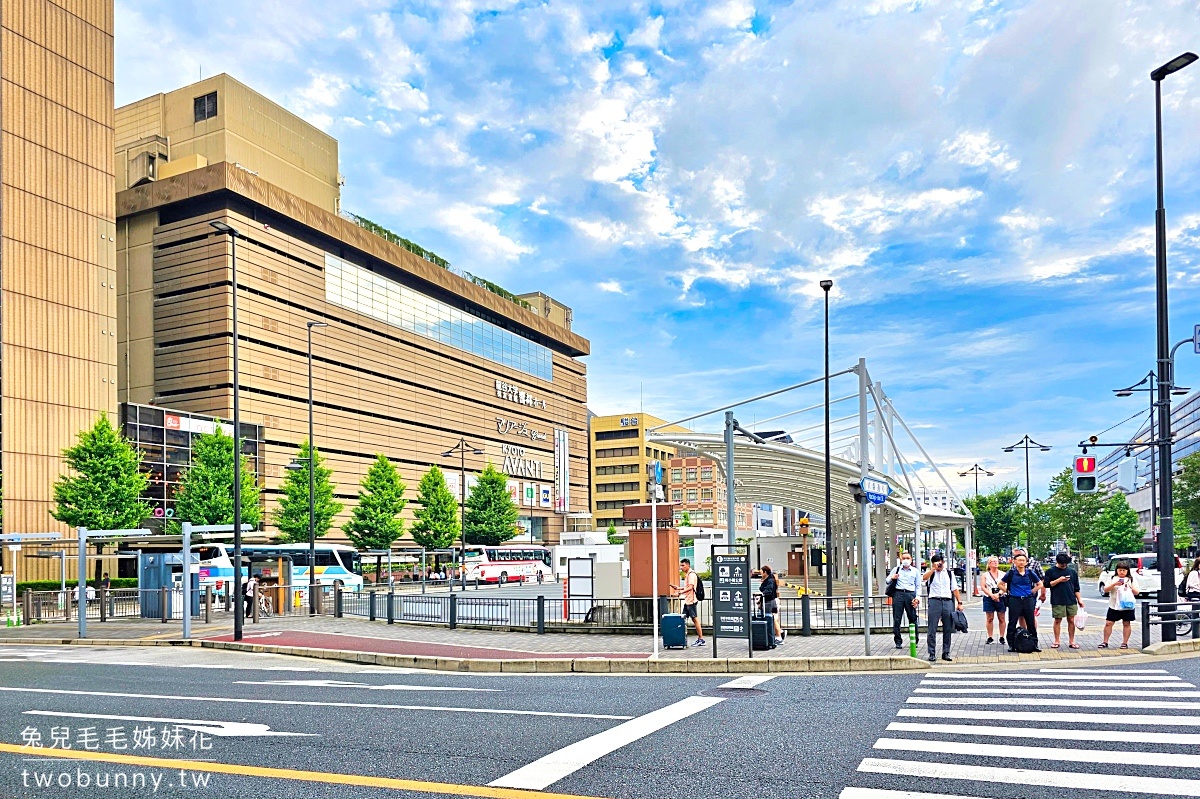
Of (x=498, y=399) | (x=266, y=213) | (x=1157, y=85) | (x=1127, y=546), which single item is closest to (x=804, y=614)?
(x=1157, y=85)

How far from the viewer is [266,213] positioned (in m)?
71.7

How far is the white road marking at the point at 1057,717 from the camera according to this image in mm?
9602

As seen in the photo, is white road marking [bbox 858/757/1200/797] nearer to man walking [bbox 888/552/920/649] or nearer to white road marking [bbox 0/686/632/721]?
white road marking [bbox 0/686/632/721]

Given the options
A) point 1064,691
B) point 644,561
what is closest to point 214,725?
point 1064,691

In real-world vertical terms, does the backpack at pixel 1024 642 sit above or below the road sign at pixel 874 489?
below

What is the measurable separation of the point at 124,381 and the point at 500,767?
72295mm

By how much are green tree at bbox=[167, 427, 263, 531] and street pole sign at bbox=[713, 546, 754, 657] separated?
1642 inches

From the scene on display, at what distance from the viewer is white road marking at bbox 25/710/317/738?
374 inches

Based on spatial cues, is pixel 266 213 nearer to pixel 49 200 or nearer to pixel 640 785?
pixel 49 200

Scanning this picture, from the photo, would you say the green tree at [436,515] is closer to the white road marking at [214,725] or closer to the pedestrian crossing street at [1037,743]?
the white road marking at [214,725]

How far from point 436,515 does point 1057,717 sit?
214ft

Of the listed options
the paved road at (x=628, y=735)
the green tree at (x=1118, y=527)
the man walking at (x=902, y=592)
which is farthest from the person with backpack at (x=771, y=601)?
the green tree at (x=1118, y=527)

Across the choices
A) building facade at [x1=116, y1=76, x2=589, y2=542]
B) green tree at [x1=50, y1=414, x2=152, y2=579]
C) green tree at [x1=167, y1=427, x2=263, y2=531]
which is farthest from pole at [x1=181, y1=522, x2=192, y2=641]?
building facade at [x1=116, y1=76, x2=589, y2=542]

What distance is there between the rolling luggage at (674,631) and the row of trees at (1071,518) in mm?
50409
